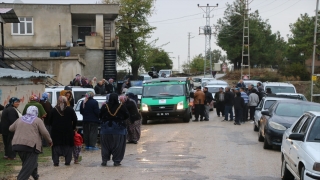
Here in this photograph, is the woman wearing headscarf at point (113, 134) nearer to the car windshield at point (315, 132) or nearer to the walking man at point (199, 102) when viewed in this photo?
the car windshield at point (315, 132)

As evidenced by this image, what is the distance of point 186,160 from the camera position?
1527 cm

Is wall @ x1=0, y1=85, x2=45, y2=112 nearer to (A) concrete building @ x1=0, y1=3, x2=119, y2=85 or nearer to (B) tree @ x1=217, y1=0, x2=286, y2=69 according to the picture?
(A) concrete building @ x1=0, y1=3, x2=119, y2=85

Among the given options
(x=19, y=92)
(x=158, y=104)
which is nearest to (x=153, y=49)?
(x=158, y=104)

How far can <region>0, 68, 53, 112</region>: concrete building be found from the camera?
20.3m

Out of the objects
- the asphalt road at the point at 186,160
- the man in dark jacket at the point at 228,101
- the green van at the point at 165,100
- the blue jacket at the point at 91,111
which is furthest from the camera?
the man in dark jacket at the point at 228,101

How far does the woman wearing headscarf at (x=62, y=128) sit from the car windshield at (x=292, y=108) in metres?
7.20

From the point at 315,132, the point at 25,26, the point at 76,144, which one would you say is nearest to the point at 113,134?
the point at 76,144

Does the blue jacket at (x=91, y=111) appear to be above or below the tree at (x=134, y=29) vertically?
below

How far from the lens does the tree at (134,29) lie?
64.1m

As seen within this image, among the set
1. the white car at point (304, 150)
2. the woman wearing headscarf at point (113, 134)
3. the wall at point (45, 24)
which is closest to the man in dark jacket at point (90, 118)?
the woman wearing headscarf at point (113, 134)

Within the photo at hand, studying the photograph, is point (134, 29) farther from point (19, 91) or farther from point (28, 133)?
point (28, 133)

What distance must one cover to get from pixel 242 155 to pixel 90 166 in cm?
452

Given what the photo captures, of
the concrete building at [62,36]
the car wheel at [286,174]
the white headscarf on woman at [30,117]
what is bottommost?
the car wheel at [286,174]

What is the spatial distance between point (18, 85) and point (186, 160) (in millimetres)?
9061
